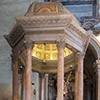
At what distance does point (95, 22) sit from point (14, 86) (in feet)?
25.9

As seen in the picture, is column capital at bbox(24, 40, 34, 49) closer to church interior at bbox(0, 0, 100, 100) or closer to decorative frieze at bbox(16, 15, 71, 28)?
church interior at bbox(0, 0, 100, 100)

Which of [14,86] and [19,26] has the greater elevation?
[19,26]

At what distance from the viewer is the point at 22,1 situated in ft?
67.1

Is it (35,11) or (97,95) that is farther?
(97,95)

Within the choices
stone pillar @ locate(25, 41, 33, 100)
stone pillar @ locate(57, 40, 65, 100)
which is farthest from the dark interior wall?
stone pillar @ locate(57, 40, 65, 100)

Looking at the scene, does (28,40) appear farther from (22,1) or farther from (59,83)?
(22,1)

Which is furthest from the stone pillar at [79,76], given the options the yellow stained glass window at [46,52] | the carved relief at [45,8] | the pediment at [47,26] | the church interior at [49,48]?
the carved relief at [45,8]

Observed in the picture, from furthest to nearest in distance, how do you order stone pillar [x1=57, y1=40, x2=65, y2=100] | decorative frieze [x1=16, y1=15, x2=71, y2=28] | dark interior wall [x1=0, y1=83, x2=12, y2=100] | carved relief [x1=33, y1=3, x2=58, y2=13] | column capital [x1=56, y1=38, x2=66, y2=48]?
dark interior wall [x1=0, y1=83, x2=12, y2=100], carved relief [x1=33, y1=3, x2=58, y2=13], column capital [x1=56, y1=38, x2=66, y2=48], decorative frieze [x1=16, y1=15, x2=71, y2=28], stone pillar [x1=57, y1=40, x2=65, y2=100]

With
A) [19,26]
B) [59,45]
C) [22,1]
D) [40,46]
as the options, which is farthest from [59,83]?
[22,1]

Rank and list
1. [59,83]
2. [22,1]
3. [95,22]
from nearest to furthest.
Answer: [59,83] < [22,1] < [95,22]

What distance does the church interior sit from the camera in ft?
45.7

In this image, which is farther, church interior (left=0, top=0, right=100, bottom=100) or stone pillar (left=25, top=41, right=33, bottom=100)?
church interior (left=0, top=0, right=100, bottom=100)

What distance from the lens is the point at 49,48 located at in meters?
16.7

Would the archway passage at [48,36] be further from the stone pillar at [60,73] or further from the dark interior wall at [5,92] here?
the dark interior wall at [5,92]
